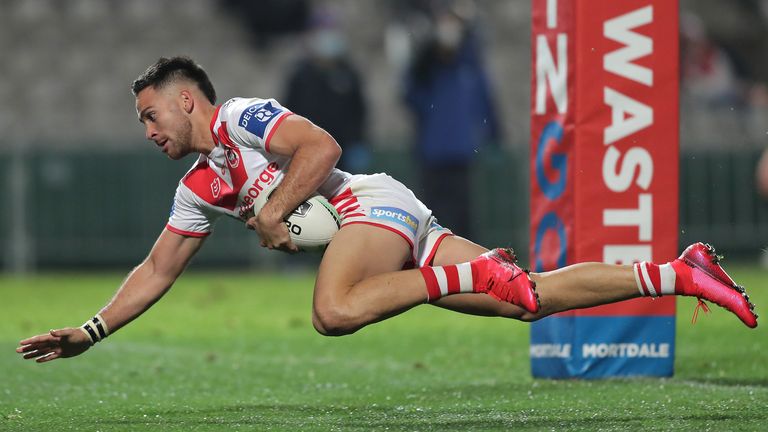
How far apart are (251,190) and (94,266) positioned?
12.8m

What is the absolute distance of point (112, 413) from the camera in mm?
6934

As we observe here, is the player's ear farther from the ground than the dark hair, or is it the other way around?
the dark hair

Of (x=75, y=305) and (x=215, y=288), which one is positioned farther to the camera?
(x=215, y=288)

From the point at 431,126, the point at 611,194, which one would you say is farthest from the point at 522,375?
the point at 431,126

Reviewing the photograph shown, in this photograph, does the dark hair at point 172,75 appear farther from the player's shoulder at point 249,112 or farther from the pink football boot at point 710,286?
the pink football boot at point 710,286

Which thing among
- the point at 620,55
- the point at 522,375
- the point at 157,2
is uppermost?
the point at 157,2

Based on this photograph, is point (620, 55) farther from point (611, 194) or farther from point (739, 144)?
point (739, 144)

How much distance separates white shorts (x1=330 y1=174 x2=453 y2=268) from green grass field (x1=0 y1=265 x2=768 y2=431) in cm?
80

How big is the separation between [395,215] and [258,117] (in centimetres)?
78

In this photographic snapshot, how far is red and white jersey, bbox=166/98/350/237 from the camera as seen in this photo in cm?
668

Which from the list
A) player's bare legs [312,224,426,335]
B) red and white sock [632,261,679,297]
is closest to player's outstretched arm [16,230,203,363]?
player's bare legs [312,224,426,335]

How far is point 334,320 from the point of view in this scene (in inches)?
250

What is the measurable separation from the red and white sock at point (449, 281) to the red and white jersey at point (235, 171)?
79cm

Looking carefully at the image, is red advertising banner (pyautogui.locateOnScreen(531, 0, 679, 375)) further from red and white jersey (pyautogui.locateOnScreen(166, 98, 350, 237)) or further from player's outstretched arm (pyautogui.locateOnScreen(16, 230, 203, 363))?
player's outstretched arm (pyautogui.locateOnScreen(16, 230, 203, 363))
